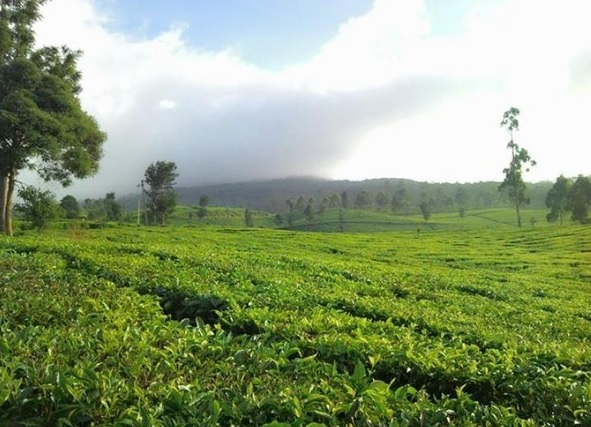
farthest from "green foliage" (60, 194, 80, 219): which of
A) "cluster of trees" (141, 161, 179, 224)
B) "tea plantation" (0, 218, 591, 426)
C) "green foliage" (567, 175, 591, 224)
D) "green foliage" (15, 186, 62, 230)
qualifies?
"tea plantation" (0, 218, 591, 426)

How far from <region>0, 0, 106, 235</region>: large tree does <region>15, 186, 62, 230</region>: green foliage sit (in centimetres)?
225

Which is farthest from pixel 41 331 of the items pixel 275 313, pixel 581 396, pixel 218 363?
pixel 581 396

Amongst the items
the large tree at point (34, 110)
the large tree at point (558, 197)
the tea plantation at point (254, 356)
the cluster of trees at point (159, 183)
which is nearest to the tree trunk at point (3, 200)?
the large tree at point (34, 110)

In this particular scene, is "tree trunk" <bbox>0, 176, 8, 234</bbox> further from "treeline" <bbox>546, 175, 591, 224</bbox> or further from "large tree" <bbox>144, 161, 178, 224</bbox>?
"treeline" <bbox>546, 175, 591, 224</bbox>

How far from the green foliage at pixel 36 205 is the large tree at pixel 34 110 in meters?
2.25

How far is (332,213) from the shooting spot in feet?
585

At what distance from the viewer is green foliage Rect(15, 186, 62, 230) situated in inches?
1478

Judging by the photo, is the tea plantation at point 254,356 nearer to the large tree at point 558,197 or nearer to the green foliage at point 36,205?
the green foliage at point 36,205

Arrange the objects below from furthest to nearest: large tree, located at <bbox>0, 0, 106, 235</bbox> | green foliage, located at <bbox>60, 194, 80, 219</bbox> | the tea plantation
→ green foliage, located at <bbox>60, 194, 80, 219</bbox> → large tree, located at <bbox>0, 0, 106, 235</bbox> → the tea plantation

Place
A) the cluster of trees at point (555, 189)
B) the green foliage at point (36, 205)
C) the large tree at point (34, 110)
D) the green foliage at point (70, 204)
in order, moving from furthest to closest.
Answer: the green foliage at point (70, 204) → the cluster of trees at point (555, 189) → the green foliage at point (36, 205) → the large tree at point (34, 110)

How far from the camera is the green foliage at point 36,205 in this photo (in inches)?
1478

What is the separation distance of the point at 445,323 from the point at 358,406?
17.9 feet

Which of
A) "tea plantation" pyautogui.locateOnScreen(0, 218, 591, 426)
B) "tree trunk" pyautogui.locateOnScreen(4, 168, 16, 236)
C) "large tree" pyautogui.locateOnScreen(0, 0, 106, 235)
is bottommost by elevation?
"tea plantation" pyautogui.locateOnScreen(0, 218, 591, 426)

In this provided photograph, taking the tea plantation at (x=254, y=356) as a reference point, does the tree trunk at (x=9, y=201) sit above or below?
above
